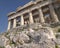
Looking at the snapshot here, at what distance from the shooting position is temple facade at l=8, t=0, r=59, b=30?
35934mm

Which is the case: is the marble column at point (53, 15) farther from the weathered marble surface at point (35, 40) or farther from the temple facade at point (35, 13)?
the weathered marble surface at point (35, 40)

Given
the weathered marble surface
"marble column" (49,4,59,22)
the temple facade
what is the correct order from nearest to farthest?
the weathered marble surface
"marble column" (49,4,59,22)
the temple facade

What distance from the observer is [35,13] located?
40.4m

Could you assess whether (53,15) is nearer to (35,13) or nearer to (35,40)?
(35,13)

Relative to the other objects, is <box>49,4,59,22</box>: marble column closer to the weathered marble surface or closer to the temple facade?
the temple facade

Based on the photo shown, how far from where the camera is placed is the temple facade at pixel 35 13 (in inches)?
1415

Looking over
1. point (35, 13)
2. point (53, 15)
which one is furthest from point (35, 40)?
point (35, 13)

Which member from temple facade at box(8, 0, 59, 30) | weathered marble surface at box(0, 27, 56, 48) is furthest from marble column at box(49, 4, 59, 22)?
weathered marble surface at box(0, 27, 56, 48)

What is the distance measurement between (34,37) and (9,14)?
29365 mm

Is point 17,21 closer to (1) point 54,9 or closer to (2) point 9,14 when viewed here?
(2) point 9,14

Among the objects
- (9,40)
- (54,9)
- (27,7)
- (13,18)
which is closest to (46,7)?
(54,9)

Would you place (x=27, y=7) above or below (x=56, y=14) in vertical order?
above

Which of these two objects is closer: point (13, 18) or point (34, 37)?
point (34, 37)

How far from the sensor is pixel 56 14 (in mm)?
35250
